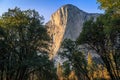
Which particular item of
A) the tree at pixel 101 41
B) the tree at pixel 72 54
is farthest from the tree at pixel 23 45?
the tree at pixel 72 54

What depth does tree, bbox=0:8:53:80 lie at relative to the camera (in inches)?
1224

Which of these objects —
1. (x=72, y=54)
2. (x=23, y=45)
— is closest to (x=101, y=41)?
(x=23, y=45)

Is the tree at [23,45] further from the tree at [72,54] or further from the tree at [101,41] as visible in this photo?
the tree at [72,54]

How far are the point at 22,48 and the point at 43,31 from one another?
344cm

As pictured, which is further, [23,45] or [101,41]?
[23,45]

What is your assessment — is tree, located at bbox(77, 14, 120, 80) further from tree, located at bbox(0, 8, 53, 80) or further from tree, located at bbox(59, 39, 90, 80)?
tree, located at bbox(59, 39, 90, 80)

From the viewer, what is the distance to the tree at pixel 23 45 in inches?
1224

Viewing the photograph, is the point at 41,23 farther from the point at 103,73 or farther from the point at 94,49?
the point at 103,73

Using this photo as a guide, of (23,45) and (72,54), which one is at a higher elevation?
Result: (23,45)

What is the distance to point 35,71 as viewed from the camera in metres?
34.9

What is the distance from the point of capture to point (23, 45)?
33.1m

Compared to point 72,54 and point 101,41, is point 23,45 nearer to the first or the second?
point 101,41

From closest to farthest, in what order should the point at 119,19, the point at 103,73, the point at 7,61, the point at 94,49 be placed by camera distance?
1. the point at 119,19
2. the point at 7,61
3. the point at 94,49
4. the point at 103,73

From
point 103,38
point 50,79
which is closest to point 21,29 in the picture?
point 50,79
